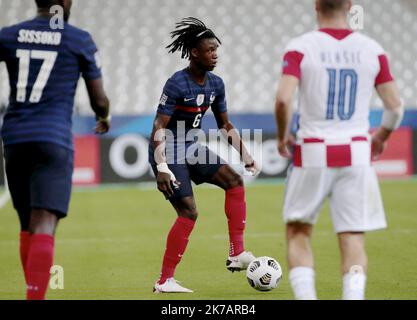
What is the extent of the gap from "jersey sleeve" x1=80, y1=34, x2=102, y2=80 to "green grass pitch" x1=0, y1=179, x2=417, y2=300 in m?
2.00

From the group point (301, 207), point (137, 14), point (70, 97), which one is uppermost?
point (137, 14)

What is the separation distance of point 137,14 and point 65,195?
57.6ft

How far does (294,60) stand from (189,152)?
2.53 m

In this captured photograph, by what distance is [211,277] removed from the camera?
7.92 m

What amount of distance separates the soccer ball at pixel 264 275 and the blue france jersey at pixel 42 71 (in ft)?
7.54

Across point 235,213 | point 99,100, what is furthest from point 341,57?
point 235,213

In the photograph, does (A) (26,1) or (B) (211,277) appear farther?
(A) (26,1)

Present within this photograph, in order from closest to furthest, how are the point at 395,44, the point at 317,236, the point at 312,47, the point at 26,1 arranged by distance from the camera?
the point at 312,47 → the point at 317,236 → the point at 26,1 → the point at 395,44

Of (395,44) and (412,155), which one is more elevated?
(395,44)

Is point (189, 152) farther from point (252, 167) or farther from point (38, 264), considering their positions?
point (38, 264)

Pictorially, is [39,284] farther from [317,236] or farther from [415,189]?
[415,189]

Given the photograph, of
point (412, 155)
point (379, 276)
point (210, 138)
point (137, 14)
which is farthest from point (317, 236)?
point (137, 14)

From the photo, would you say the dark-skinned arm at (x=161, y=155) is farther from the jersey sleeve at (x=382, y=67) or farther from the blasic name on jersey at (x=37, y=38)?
the jersey sleeve at (x=382, y=67)

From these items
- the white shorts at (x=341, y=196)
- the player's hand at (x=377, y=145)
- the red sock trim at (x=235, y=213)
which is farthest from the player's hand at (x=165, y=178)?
the player's hand at (x=377, y=145)
